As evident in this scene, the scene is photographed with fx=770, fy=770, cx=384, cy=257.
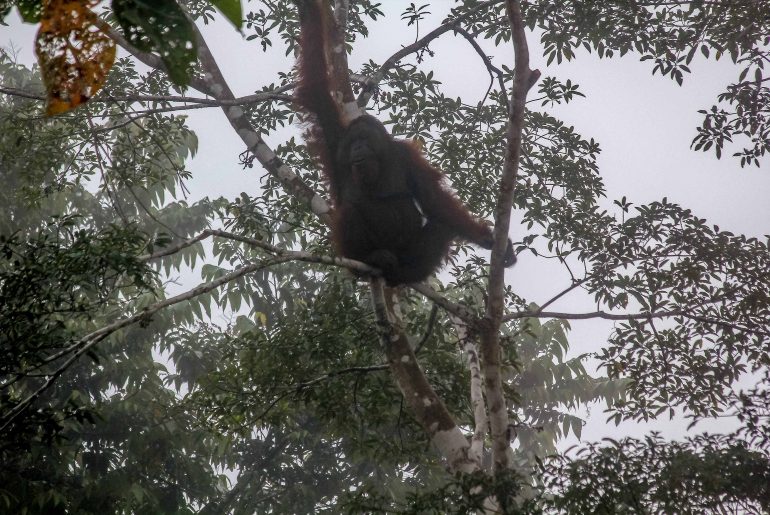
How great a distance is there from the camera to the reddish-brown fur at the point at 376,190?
5363mm

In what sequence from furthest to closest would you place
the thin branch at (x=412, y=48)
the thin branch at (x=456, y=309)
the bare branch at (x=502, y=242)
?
the thin branch at (x=412, y=48)
the thin branch at (x=456, y=309)
the bare branch at (x=502, y=242)

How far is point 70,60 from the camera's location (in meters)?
0.94

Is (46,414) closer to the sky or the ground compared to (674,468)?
closer to the sky

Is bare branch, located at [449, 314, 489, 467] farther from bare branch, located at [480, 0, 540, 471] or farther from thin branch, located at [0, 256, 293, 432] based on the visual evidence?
thin branch, located at [0, 256, 293, 432]

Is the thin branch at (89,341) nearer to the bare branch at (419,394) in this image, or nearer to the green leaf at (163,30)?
the bare branch at (419,394)

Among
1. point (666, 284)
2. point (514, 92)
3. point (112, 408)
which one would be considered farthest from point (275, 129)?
point (112, 408)

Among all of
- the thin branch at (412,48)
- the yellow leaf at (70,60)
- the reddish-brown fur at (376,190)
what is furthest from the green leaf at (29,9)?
the thin branch at (412,48)

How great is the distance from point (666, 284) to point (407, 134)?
246 cm

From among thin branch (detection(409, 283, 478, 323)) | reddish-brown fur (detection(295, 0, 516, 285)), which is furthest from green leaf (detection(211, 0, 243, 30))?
reddish-brown fur (detection(295, 0, 516, 285))

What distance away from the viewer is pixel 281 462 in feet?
36.2

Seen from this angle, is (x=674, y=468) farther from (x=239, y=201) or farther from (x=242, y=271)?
(x=239, y=201)

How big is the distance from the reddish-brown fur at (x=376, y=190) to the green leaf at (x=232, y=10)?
4.22 meters

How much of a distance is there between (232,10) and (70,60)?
0.21m

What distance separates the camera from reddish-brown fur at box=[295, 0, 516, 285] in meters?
5.36
